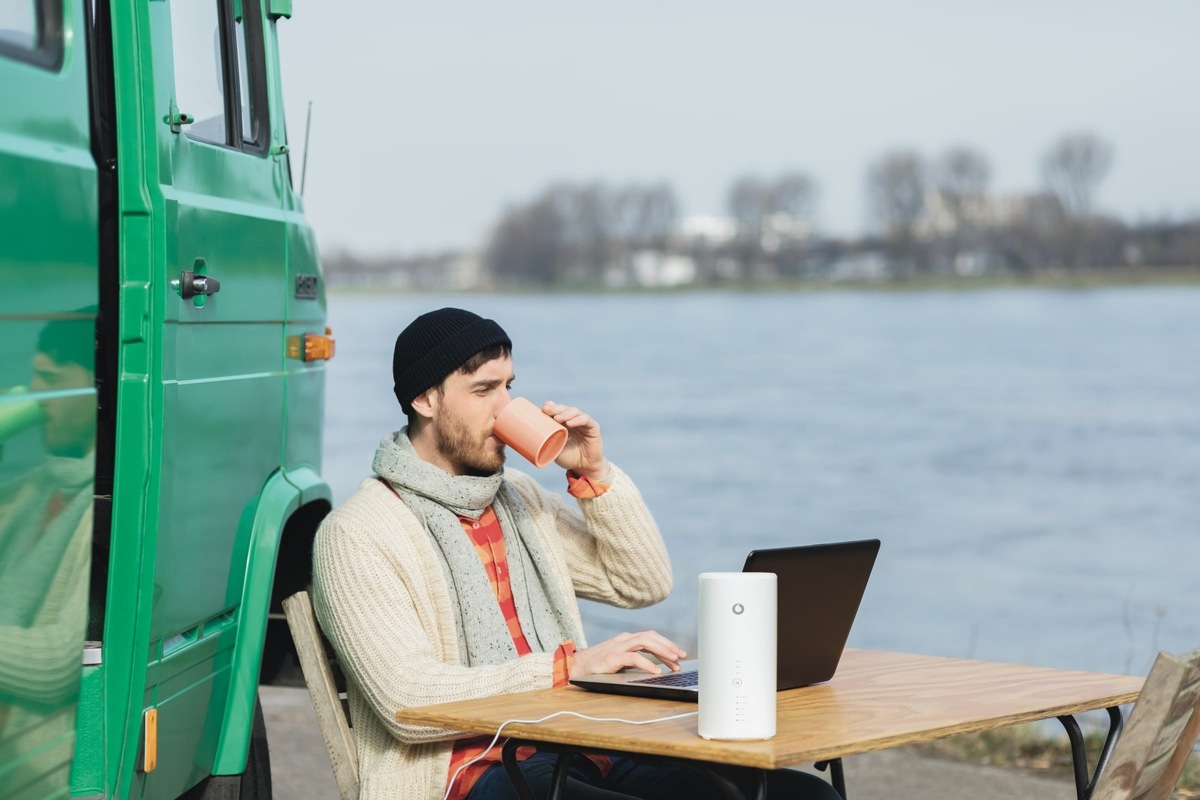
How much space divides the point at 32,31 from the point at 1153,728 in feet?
6.94

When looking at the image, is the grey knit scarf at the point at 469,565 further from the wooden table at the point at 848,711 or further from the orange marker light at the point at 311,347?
the orange marker light at the point at 311,347

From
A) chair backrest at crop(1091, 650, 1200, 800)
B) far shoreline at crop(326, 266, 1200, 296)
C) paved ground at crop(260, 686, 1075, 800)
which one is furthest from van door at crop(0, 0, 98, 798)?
far shoreline at crop(326, 266, 1200, 296)

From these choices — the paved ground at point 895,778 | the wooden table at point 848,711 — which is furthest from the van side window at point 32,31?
the paved ground at point 895,778

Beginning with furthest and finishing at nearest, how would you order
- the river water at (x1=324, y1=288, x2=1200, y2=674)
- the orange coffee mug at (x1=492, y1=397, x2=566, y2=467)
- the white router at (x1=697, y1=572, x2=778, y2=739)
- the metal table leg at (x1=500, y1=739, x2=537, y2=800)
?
the river water at (x1=324, y1=288, x2=1200, y2=674), the orange coffee mug at (x1=492, y1=397, x2=566, y2=467), the metal table leg at (x1=500, y1=739, x2=537, y2=800), the white router at (x1=697, y1=572, x2=778, y2=739)

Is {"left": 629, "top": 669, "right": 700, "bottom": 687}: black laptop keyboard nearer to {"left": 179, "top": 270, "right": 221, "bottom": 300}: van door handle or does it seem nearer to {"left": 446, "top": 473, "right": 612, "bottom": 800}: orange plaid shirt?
{"left": 446, "top": 473, "right": 612, "bottom": 800}: orange plaid shirt

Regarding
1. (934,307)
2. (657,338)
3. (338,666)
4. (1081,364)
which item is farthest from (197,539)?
(934,307)

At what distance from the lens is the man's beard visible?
340 cm

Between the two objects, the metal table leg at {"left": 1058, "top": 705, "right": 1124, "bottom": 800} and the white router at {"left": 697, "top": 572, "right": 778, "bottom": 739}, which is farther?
the metal table leg at {"left": 1058, "top": 705, "right": 1124, "bottom": 800}

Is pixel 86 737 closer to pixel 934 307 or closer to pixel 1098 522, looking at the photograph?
pixel 1098 522

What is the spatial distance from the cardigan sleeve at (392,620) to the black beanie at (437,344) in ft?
0.86

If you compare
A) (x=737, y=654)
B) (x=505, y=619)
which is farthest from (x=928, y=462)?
(x=737, y=654)

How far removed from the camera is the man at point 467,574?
3.03m

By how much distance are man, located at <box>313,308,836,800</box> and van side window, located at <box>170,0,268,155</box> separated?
71 centimetres

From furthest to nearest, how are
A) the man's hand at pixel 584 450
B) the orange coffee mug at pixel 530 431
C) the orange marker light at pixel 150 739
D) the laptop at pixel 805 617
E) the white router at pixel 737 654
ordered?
the man's hand at pixel 584 450, the orange coffee mug at pixel 530 431, the orange marker light at pixel 150 739, the laptop at pixel 805 617, the white router at pixel 737 654
